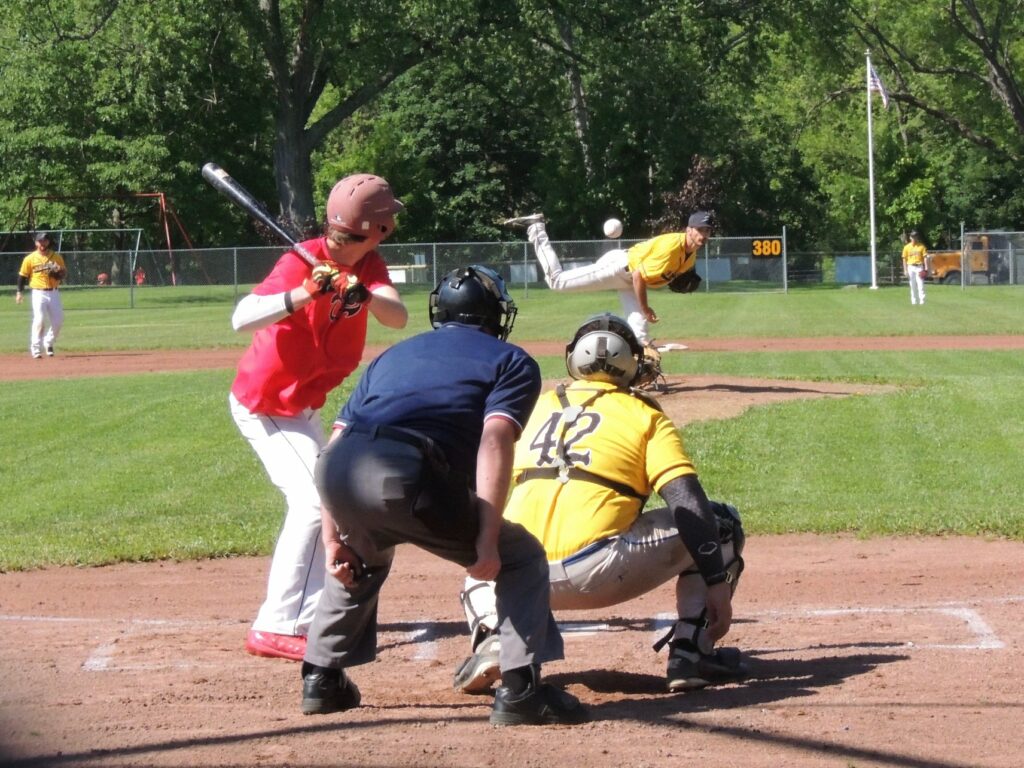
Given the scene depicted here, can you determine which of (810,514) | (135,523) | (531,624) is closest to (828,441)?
(810,514)

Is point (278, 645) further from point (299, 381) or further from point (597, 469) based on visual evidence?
point (597, 469)

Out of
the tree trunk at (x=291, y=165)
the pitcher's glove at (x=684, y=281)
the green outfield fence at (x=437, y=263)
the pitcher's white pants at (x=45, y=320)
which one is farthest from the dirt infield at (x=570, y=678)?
the tree trunk at (x=291, y=165)

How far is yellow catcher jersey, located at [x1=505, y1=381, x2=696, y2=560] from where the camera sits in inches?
204

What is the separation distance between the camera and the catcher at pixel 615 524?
16.9ft

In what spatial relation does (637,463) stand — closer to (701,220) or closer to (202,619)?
(202,619)

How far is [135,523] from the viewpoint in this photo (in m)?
9.58

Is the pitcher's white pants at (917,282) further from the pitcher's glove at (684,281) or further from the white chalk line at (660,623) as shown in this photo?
the white chalk line at (660,623)

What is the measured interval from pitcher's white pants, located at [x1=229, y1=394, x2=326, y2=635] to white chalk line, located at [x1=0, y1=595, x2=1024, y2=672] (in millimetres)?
374

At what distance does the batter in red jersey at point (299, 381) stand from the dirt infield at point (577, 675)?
10.9 inches

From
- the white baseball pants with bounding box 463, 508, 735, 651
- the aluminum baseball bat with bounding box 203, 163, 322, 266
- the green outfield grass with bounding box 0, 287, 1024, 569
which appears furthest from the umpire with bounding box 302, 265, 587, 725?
the green outfield grass with bounding box 0, 287, 1024, 569

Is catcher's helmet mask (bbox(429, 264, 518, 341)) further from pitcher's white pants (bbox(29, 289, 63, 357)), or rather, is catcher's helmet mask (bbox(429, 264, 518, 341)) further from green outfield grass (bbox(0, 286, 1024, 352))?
green outfield grass (bbox(0, 286, 1024, 352))

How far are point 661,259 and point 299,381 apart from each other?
28.2 feet

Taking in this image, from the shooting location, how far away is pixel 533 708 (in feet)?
15.1

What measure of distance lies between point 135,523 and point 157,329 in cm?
2028
